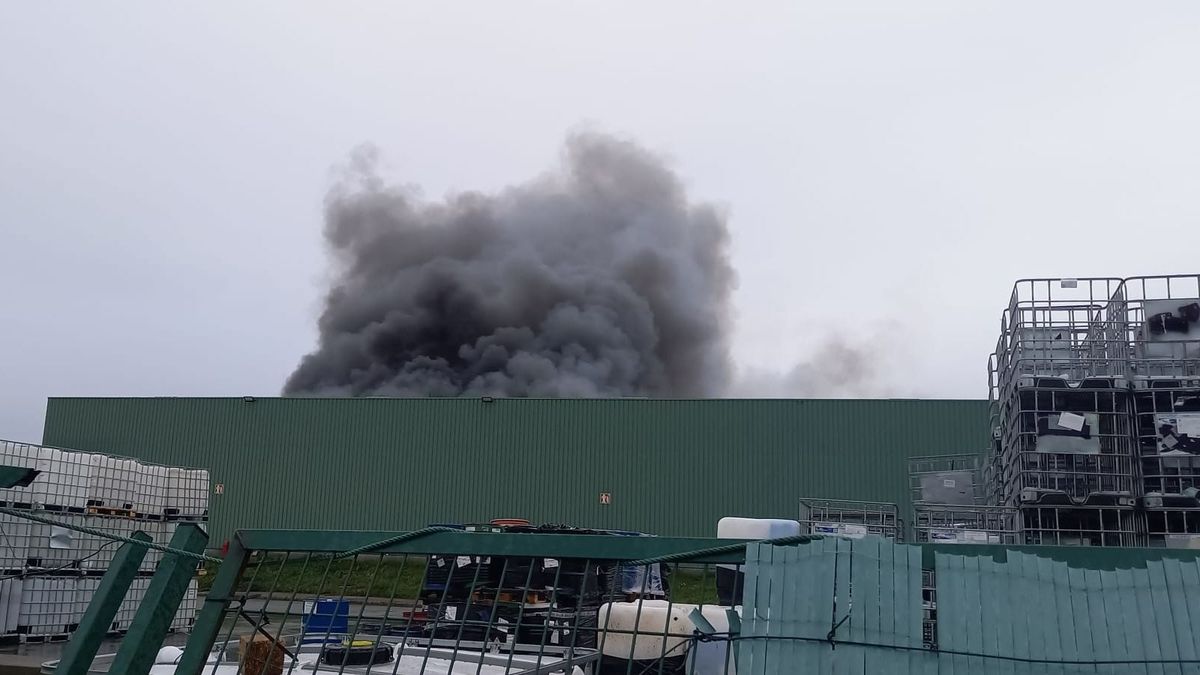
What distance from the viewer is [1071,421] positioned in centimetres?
1149

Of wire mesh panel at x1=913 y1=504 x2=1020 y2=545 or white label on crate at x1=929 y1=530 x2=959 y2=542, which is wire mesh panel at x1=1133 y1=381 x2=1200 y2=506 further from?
white label on crate at x1=929 y1=530 x2=959 y2=542

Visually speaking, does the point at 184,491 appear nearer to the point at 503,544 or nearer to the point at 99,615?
the point at 99,615

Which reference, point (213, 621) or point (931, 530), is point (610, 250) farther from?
point (213, 621)

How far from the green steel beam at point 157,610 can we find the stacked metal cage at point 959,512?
10036 mm

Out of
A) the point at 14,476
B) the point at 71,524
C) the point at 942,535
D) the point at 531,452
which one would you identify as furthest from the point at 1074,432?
the point at 531,452

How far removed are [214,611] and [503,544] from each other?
5.16 ft

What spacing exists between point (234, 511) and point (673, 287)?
1076 inches

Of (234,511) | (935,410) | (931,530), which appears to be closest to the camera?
(931,530)

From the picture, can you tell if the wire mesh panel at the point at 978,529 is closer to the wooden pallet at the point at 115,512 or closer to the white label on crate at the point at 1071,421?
the white label on crate at the point at 1071,421

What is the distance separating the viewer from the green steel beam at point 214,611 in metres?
4.76

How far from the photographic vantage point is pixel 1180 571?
4.12 m

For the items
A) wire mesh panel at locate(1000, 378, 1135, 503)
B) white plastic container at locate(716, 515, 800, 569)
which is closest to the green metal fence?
wire mesh panel at locate(1000, 378, 1135, 503)

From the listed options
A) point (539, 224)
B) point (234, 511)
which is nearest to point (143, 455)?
point (234, 511)

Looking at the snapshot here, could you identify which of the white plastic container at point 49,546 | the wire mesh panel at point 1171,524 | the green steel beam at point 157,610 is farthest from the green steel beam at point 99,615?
the white plastic container at point 49,546
